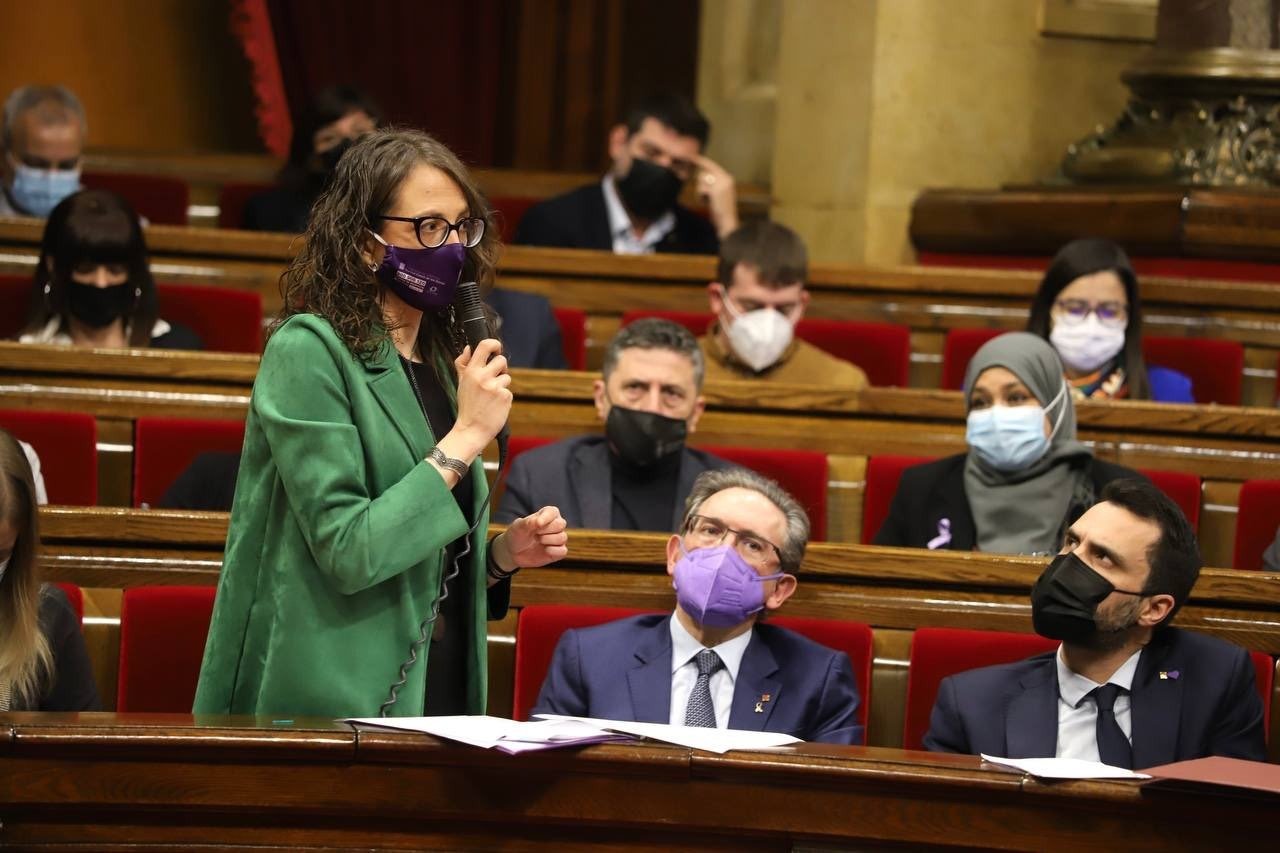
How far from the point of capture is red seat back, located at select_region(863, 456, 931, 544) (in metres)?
2.88

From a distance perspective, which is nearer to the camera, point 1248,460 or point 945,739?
point 945,739

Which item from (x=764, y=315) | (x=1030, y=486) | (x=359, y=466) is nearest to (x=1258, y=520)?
(x=1030, y=486)

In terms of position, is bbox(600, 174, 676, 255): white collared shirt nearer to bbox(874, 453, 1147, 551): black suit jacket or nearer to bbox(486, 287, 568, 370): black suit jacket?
bbox(486, 287, 568, 370): black suit jacket

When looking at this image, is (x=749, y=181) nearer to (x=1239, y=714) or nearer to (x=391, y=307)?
(x=1239, y=714)

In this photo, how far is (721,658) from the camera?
2.17 m

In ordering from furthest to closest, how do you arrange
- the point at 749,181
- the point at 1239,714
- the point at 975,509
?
the point at 749,181 < the point at 975,509 < the point at 1239,714

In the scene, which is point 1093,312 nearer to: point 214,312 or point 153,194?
point 214,312

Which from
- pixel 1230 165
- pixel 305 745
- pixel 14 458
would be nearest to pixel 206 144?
pixel 1230 165

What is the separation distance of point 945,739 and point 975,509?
0.71m

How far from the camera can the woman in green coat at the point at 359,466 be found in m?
1.46

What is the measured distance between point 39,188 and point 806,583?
238cm

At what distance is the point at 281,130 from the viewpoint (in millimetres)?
5836

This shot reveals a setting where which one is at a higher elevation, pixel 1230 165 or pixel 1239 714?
pixel 1230 165

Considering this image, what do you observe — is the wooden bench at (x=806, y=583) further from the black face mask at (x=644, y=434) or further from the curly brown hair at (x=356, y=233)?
the curly brown hair at (x=356, y=233)
